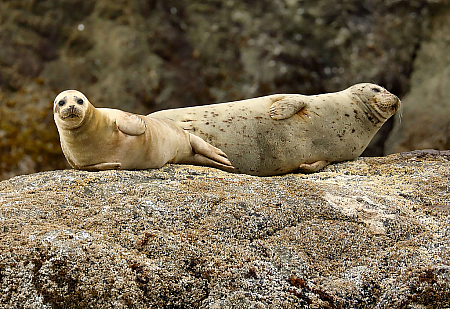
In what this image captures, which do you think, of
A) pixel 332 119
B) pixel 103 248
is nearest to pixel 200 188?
pixel 103 248

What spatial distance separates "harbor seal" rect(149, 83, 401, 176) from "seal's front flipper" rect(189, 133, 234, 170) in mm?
161

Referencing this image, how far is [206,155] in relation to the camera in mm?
3680

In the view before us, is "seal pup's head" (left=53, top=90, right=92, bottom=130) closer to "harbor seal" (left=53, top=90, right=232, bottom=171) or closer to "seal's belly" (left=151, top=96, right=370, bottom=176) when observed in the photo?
"harbor seal" (left=53, top=90, right=232, bottom=171)

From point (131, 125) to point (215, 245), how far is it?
52.1 inches

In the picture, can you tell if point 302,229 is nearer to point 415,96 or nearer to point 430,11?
point 415,96

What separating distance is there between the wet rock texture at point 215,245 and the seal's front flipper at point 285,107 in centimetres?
130

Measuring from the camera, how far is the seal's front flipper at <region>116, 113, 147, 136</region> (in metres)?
3.07

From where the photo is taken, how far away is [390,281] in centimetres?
191

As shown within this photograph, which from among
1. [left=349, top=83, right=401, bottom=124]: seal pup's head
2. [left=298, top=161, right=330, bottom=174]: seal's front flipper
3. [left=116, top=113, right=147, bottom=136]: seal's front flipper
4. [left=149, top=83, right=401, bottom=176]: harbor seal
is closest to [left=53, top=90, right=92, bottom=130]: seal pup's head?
[left=116, top=113, right=147, bottom=136]: seal's front flipper

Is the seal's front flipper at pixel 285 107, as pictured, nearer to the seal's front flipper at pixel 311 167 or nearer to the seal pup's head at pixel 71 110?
the seal's front flipper at pixel 311 167

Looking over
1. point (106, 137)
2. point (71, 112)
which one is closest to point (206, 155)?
point (106, 137)

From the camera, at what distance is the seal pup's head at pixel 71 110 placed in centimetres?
277

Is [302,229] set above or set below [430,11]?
below

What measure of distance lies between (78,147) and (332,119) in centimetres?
227
